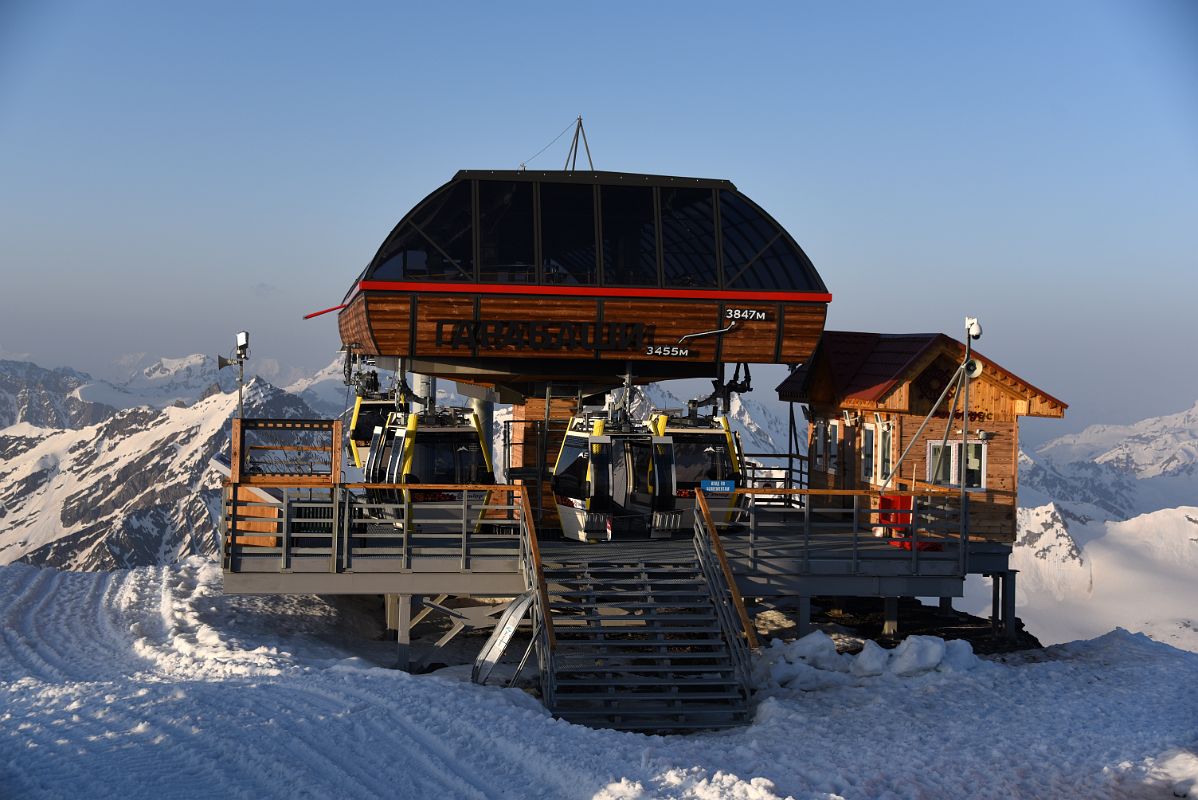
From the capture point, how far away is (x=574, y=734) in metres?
13.6

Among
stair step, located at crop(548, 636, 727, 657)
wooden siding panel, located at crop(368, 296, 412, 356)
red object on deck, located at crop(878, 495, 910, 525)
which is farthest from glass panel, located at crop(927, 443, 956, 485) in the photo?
wooden siding panel, located at crop(368, 296, 412, 356)

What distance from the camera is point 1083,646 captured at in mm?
20562

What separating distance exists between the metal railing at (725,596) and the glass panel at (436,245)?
7606 mm

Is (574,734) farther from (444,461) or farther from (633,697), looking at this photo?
(444,461)

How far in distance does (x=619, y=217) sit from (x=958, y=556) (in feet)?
30.2

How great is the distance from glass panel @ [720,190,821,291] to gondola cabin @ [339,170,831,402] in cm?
3

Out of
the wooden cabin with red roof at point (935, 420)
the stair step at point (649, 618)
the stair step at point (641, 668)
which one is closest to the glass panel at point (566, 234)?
the wooden cabin with red roof at point (935, 420)

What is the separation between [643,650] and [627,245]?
966cm

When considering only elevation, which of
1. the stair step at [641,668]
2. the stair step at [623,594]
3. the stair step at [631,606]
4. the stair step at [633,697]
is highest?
the stair step at [623,594]

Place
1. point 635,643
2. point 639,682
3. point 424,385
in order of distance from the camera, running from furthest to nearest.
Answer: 1. point 424,385
2. point 635,643
3. point 639,682

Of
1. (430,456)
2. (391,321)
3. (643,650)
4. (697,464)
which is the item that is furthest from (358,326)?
(643,650)

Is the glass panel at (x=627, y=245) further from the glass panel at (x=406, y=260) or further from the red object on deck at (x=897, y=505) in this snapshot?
the red object on deck at (x=897, y=505)

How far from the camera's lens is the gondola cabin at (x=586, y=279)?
77.5 ft

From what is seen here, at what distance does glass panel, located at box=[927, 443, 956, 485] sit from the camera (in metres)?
26.3
